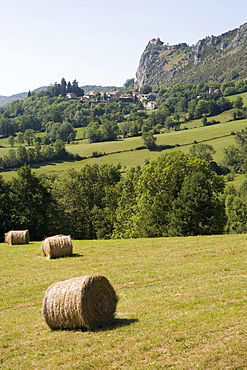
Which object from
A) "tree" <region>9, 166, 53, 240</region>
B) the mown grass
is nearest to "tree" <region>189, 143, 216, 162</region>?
"tree" <region>9, 166, 53, 240</region>

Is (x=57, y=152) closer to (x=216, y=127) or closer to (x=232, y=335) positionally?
(x=216, y=127)

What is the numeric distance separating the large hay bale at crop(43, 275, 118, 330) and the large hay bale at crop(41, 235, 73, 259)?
14.8 m

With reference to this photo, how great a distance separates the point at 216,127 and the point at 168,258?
518 ft

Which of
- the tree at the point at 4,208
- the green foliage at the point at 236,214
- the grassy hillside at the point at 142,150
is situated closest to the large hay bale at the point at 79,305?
the tree at the point at 4,208

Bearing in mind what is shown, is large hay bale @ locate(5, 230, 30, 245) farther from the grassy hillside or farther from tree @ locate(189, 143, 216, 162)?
A: tree @ locate(189, 143, 216, 162)

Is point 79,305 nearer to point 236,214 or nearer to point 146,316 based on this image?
point 146,316

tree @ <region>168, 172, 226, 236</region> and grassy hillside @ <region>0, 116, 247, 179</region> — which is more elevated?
grassy hillside @ <region>0, 116, 247, 179</region>

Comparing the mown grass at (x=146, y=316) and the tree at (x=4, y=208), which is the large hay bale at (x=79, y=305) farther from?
the tree at (x=4, y=208)

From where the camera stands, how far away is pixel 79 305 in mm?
13047

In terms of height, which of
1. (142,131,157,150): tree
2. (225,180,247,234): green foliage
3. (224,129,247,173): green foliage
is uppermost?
(142,131,157,150): tree

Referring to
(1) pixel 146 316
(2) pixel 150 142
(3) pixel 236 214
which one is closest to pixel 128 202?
(3) pixel 236 214

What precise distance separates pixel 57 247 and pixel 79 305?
1595cm

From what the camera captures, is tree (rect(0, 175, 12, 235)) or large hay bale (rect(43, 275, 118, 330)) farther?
tree (rect(0, 175, 12, 235))

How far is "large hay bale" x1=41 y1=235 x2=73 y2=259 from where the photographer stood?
28467mm
